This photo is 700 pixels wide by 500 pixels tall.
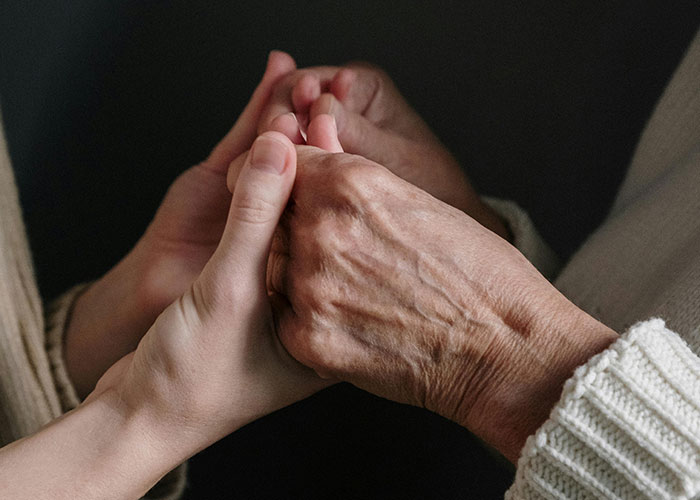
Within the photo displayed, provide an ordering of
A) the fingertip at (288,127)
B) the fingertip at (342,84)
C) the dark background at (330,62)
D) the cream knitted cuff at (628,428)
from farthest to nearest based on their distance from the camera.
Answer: the dark background at (330,62) < the fingertip at (342,84) < the fingertip at (288,127) < the cream knitted cuff at (628,428)

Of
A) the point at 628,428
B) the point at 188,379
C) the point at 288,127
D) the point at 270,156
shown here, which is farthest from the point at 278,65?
the point at 628,428

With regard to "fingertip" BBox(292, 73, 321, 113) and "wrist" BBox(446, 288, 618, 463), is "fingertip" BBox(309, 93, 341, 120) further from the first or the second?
"wrist" BBox(446, 288, 618, 463)

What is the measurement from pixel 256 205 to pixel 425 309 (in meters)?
0.15

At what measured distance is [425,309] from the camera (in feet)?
1.68

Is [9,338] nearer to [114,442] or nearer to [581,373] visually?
[114,442]

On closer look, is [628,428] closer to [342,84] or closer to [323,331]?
[323,331]

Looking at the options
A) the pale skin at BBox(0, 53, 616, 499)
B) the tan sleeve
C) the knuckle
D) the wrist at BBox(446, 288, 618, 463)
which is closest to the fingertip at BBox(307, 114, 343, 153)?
the pale skin at BBox(0, 53, 616, 499)

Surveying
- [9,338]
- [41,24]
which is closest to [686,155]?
[9,338]

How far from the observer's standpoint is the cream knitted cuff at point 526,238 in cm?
76

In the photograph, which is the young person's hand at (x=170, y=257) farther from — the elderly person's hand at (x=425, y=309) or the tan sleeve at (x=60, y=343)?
the elderly person's hand at (x=425, y=309)

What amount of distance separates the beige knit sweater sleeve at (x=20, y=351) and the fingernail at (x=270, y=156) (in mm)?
302

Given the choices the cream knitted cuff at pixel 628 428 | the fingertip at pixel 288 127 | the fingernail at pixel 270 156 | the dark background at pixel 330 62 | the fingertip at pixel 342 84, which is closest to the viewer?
the cream knitted cuff at pixel 628 428

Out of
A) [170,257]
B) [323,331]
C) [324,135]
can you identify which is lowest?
[170,257]

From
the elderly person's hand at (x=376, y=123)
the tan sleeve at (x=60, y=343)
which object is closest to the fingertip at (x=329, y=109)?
the elderly person's hand at (x=376, y=123)
